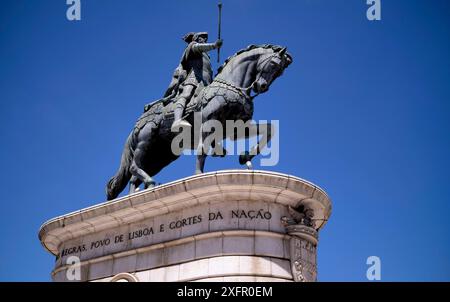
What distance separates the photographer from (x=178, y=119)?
1562 cm

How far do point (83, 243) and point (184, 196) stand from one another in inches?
139

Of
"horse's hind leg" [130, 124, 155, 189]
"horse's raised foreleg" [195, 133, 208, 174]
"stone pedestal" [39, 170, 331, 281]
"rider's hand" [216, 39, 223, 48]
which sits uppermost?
"rider's hand" [216, 39, 223, 48]

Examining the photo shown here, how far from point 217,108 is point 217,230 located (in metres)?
3.40

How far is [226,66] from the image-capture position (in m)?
16.0

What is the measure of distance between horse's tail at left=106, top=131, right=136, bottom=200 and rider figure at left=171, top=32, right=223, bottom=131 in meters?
1.79

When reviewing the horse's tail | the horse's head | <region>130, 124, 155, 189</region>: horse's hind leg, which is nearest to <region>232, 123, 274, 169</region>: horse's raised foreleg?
the horse's head

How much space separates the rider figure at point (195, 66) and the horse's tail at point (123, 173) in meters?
1.79

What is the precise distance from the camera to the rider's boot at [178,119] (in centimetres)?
1547

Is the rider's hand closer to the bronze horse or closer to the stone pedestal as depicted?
the bronze horse

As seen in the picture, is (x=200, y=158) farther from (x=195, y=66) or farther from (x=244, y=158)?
(x=195, y=66)

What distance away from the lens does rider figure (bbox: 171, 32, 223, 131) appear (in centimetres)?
1631
